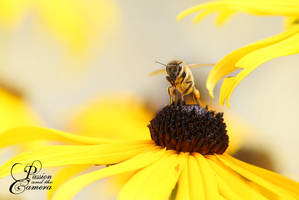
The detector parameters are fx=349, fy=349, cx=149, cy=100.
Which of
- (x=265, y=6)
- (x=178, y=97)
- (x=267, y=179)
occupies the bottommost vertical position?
(x=267, y=179)

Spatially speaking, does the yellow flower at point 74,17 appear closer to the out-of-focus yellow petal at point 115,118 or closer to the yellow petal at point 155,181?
the out-of-focus yellow petal at point 115,118

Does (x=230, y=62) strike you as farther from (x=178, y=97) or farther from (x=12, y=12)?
(x=12, y=12)

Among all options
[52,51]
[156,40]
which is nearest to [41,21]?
[52,51]

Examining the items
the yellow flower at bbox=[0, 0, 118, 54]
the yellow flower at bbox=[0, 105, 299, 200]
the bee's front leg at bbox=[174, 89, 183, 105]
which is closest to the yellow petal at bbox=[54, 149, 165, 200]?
the yellow flower at bbox=[0, 105, 299, 200]

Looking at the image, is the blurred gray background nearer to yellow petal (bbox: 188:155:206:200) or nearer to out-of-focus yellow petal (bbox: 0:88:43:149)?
out-of-focus yellow petal (bbox: 0:88:43:149)

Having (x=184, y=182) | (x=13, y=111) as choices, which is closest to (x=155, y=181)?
(x=184, y=182)

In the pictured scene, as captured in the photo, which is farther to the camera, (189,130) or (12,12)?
(12,12)

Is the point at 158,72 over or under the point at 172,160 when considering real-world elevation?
over
